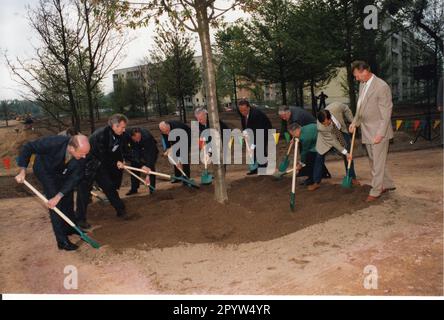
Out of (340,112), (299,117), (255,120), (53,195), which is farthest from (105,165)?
(340,112)

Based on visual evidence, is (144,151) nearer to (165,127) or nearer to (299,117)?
(165,127)

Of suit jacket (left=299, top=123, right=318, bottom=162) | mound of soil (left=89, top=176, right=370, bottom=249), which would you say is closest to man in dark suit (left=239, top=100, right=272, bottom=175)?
suit jacket (left=299, top=123, right=318, bottom=162)

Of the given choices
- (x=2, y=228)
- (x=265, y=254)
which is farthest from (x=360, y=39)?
(x=2, y=228)

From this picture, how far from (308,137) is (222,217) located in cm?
250

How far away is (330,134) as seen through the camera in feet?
20.9

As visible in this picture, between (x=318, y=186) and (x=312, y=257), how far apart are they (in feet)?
9.37

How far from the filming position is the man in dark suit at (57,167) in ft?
15.8

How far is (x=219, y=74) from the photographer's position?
35.9 meters

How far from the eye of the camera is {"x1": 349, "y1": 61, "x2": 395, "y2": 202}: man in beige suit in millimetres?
5242

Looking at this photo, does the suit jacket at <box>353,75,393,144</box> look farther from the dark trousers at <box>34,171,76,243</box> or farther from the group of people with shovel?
the dark trousers at <box>34,171,76,243</box>

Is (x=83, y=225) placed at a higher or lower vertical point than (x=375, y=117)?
lower

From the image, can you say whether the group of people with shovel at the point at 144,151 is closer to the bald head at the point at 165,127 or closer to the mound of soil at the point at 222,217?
the bald head at the point at 165,127

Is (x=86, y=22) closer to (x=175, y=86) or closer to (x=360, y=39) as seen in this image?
(x=360, y=39)

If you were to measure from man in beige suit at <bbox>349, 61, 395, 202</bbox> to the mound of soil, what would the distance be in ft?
1.64
